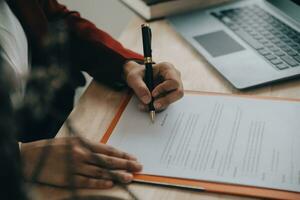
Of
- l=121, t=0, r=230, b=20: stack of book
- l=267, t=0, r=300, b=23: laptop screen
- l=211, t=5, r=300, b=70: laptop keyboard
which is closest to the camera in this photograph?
l=211, t=5, r=300, b=70: laptop keyboard

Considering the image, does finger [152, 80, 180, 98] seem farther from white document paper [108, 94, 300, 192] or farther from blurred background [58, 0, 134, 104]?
A: blurred background [58, 0, 134, 104]

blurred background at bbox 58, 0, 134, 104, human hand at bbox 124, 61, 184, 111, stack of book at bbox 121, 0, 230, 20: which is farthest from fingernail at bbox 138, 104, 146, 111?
blurred background at bbox 58, 0, 134, 104

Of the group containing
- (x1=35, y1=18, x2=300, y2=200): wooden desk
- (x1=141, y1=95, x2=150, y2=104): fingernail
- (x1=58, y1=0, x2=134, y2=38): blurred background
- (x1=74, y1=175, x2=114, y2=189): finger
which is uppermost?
(x1=74, y1=175, x2=114, y2=189): finger

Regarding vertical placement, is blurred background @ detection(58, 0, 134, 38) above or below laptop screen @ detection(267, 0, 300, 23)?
below

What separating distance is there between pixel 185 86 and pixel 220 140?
0.64ft

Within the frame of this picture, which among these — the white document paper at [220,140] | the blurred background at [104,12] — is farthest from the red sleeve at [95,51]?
the blurred background at [104,12]

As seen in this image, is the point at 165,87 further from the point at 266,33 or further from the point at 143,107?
the point at 266,33

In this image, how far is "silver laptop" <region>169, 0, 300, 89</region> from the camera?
84cm

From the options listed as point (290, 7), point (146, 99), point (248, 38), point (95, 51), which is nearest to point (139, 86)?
point (146, 99)

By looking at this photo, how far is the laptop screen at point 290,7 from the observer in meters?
0.97

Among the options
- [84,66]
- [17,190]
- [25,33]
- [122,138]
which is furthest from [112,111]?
[17,190]

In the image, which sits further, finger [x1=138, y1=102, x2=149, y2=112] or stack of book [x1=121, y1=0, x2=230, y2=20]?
stack of book [x1=121, y1=0, x2=230, y2=20]

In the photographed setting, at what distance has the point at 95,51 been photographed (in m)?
0.92

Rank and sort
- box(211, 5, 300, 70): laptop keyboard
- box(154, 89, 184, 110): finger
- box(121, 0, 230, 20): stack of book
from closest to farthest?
box(154, 89, 184, 110): finger < box(211, 5, 300, 70): laptop keyboard < box(121, 0, 230, 20): stack of book
